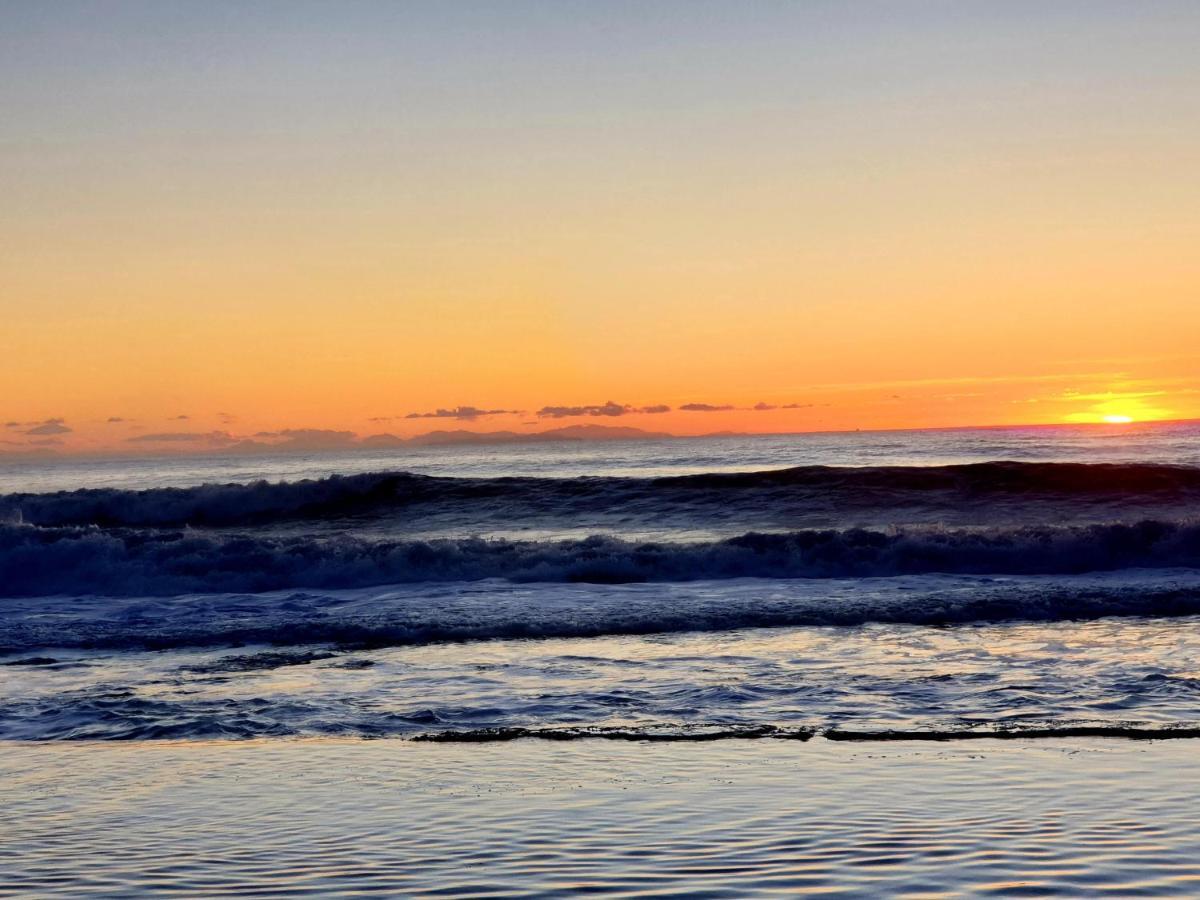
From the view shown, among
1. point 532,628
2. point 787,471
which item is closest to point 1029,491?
point 787,471

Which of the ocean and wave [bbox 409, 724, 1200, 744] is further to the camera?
wave [bbox 409, 724, 1200, 744]

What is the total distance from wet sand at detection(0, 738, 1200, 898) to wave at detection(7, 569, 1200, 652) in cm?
508

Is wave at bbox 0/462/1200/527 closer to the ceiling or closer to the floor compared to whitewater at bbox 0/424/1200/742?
closer to the ceiling

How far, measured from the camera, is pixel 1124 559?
1895cm

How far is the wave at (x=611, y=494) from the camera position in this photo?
29.9 m

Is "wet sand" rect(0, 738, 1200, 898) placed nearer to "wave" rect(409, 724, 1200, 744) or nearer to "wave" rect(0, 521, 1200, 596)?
"wave" rect(409, 724, 1200, 744)

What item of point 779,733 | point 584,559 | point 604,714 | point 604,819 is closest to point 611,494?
point 584,559

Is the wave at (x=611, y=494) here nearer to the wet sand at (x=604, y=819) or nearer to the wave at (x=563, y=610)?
the wave at (x=563, y=610)

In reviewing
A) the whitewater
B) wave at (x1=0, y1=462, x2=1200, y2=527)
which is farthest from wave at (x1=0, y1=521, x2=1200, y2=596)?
wave at (x1=0, y1=462, x2=1200, y2=527)

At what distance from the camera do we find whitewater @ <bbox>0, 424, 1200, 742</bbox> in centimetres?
866

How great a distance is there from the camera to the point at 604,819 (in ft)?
18.9

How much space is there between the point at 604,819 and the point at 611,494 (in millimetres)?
26699

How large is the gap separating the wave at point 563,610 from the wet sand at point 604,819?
508 cm

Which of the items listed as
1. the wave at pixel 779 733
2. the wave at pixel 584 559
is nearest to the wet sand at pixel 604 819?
the wave at pixel 779 733
